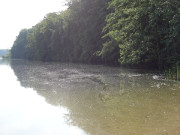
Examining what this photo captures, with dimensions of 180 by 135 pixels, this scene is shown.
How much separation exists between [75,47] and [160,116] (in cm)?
3366

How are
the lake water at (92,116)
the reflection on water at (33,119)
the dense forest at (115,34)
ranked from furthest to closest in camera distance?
1. the dense forest at (115,34)
2. the reflection on water at (33,119)
3. the lake water at (92,116)

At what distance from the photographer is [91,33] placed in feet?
102

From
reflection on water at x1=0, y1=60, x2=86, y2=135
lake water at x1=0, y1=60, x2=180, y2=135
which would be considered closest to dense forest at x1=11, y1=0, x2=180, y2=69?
lake water at x1=0, y1=60, x2=180, y2=135

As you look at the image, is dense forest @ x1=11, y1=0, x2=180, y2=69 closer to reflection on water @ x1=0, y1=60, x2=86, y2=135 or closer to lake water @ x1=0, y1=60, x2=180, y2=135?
lake water @ x1=0, y1=60, x2=180, y2=135

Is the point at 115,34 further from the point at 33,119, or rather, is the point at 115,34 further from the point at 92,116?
the point at 33,119

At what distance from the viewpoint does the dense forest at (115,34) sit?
491 inches

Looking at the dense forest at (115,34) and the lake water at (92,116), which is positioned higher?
the dense forest at (115,34)

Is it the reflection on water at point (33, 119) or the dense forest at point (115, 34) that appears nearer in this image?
the reflection on water at point (33, 119)

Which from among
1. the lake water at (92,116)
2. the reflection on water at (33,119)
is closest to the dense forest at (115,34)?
the lake water at (92,116)

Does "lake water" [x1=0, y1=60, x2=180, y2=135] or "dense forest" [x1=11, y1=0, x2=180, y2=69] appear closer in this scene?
"lake water" [x1=0, y1=60, x2=180, y2=135]

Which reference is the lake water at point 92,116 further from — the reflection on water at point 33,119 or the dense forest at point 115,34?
the dense forest at point 115,34

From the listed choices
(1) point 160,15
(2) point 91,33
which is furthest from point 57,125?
(2) point 91,33

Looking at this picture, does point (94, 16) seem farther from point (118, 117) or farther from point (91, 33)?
point (118, 117)

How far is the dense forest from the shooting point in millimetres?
12461
